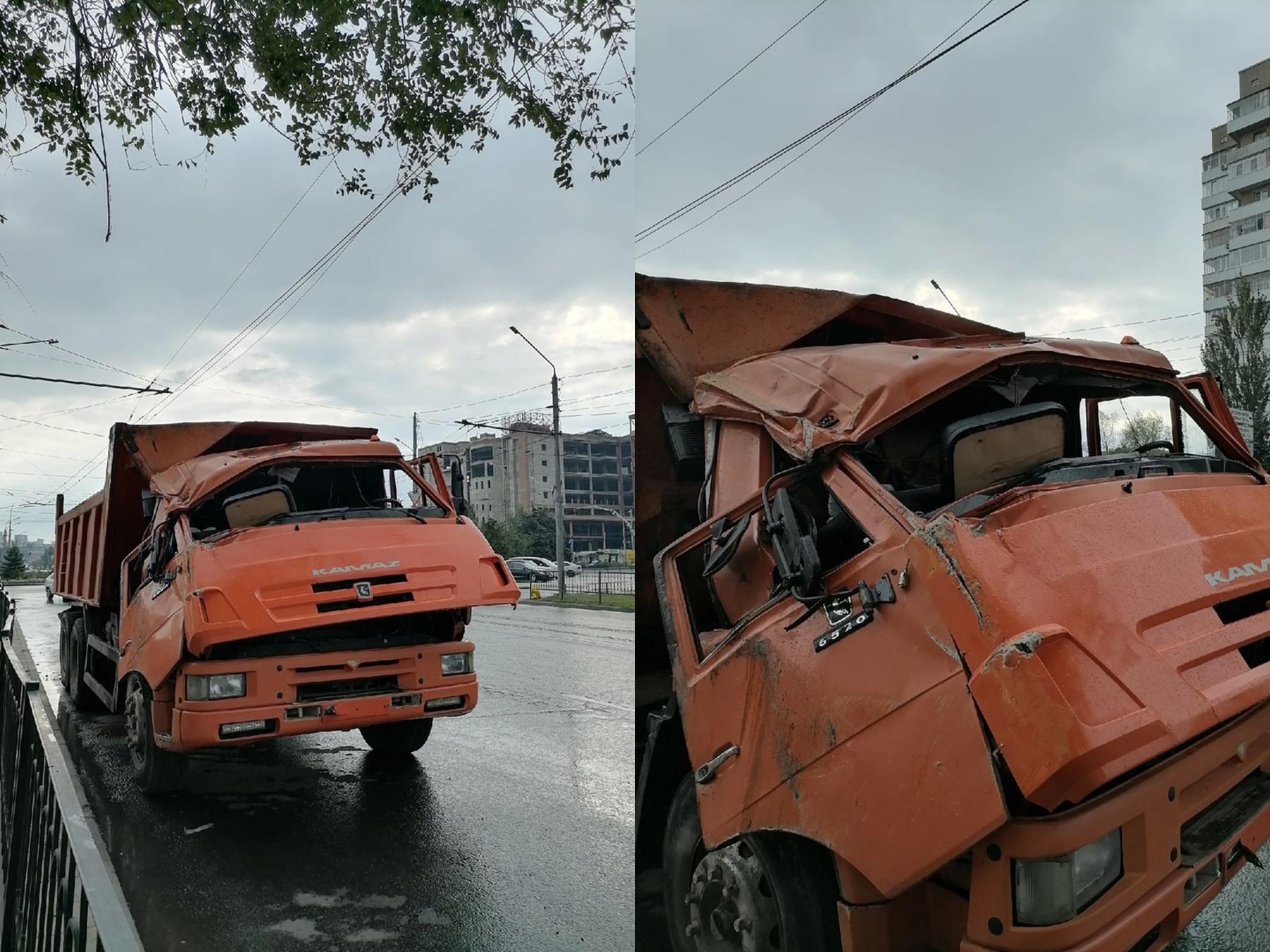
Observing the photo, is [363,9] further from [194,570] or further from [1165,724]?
[194,570]

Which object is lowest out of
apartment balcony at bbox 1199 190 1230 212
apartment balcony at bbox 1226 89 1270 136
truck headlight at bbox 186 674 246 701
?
truck headlight at bbox 186 674 246 701

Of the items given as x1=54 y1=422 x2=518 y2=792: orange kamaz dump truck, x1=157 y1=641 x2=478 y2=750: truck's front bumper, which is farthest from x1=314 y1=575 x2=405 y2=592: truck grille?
x1=157 y1=641 x2=478 y2=750: truck's front bumper

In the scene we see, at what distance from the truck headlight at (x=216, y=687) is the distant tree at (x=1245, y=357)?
3334 millimetres

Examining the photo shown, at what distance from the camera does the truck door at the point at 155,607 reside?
12.3 feet

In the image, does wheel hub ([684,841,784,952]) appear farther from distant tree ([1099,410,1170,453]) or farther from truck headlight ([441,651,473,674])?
truck headlight ([441,651,473,674])

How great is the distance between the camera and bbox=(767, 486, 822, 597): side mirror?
1.51 metres

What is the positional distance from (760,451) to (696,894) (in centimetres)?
83

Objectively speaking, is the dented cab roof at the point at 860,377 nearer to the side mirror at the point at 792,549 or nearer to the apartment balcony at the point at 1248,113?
the side mirror at the point at 792,549

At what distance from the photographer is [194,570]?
3.63 m

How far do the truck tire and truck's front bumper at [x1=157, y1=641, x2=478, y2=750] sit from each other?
2.60m

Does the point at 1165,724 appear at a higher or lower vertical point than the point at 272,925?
higher

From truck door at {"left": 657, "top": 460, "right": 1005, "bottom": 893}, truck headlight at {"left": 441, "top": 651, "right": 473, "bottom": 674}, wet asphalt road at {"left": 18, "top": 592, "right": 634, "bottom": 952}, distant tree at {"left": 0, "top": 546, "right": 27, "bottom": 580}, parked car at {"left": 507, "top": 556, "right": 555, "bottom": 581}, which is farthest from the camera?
truck headlight at {"left": 441, "top": 651, "right": 473, "bottom": 674}

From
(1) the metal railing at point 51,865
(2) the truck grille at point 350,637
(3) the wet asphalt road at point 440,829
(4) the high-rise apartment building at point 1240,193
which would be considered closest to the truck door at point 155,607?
(2) the truck grille at point 350,637

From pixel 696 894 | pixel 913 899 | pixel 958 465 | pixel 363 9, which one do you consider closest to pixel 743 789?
pixel 696 894
